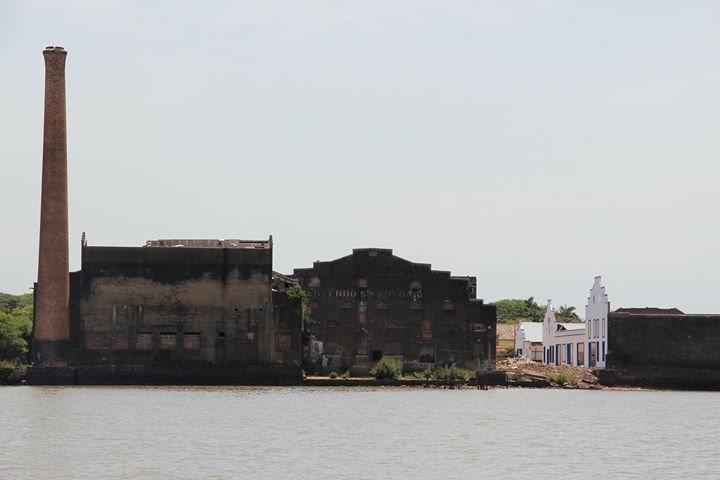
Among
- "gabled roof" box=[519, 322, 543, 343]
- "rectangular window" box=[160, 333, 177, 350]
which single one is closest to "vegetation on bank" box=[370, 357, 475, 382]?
"rectangular window" box=[160, 333, 177, 350]

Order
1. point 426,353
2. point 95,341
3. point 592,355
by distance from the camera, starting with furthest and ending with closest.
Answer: point 592,355
point 426,353
point 95,341

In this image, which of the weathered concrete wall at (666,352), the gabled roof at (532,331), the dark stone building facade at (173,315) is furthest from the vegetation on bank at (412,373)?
the gabled roof at (532,331)

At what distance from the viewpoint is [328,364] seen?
7281cm

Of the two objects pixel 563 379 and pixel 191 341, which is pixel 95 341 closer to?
pixel 191 341

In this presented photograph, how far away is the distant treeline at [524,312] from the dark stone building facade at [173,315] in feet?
181

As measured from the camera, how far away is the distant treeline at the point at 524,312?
4852 inches

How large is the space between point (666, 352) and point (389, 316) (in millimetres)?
14290

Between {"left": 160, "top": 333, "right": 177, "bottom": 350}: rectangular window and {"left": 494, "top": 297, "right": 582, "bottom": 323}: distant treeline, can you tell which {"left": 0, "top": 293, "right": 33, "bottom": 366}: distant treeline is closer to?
{"left": 160, "top": 333, "right": 177, "bottom": 350}: rectangular window

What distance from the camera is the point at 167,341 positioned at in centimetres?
6731

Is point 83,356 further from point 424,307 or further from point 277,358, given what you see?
point 424,307

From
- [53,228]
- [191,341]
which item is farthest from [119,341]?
[53,228]

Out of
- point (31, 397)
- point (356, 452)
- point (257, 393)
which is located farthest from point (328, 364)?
point (356, 452)

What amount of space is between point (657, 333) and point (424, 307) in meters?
12.0

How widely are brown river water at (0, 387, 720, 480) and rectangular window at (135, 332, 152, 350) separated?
699cm
